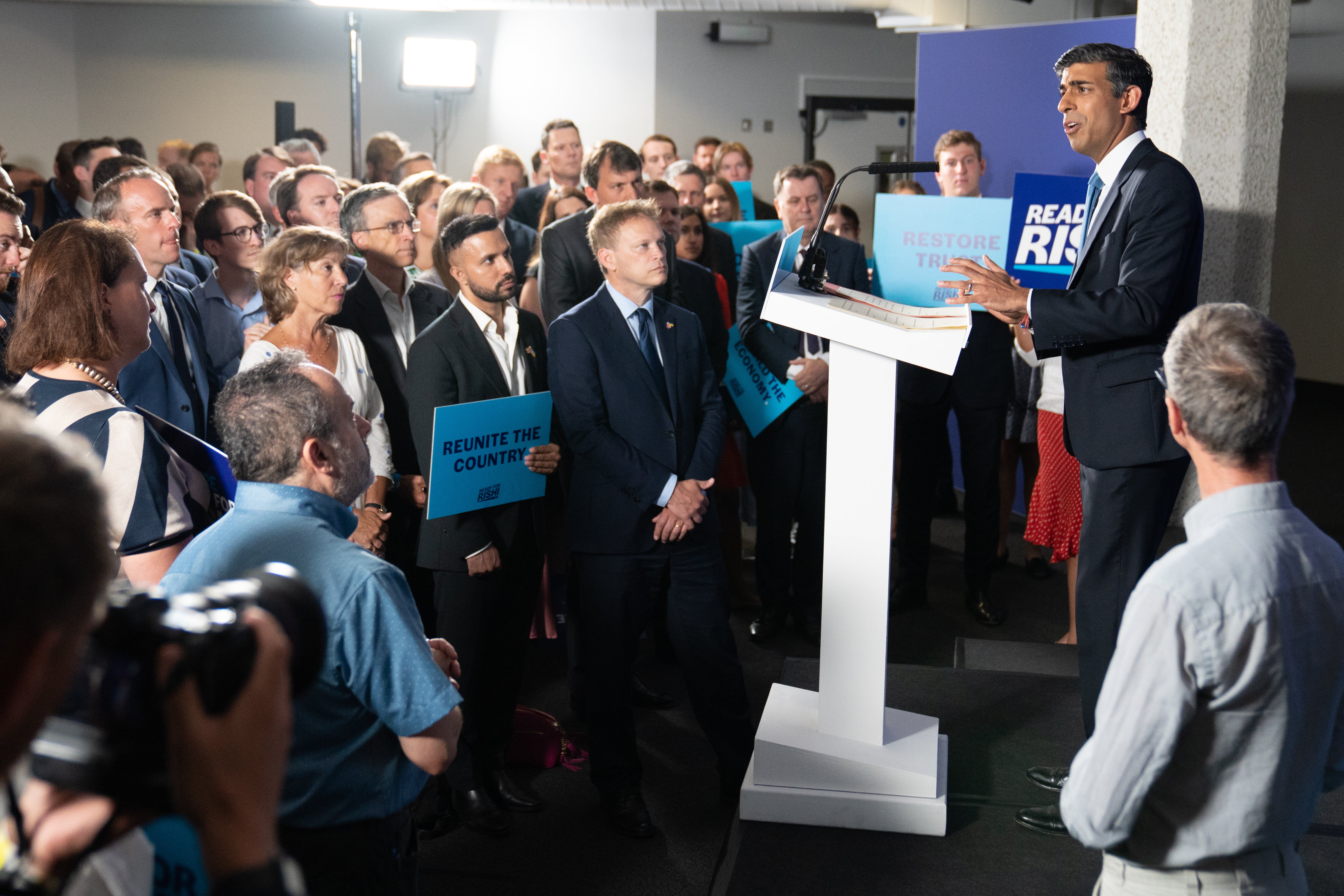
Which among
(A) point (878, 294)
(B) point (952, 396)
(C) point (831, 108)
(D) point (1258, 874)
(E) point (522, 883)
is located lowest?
(E) point (522, 883)

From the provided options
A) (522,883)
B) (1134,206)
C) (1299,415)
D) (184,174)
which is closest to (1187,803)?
(1134,206)

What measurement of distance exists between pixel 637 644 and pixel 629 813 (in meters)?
0.40

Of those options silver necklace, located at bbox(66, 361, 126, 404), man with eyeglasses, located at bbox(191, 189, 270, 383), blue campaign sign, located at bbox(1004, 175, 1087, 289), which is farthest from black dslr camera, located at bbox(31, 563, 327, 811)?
blue campaign sign, located at bbox(1004, 175, 1087, 289)

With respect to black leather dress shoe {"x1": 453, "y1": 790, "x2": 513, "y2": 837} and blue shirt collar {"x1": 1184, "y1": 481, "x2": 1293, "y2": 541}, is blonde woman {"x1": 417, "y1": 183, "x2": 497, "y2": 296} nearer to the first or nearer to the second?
black leather dress shoe {"x1": 453, "y1": 790, "x2": 513, "y2": 837}

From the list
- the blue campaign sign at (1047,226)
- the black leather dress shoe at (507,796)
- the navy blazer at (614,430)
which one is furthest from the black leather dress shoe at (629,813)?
the blue campaign sign at (1047,226)

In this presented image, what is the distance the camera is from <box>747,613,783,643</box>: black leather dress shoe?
381 centimetres

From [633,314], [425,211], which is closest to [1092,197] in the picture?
[633,314]

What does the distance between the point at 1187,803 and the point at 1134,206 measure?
1.41m

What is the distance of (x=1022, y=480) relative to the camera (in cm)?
527

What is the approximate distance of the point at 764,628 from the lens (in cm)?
384

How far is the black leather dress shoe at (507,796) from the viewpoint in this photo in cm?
270

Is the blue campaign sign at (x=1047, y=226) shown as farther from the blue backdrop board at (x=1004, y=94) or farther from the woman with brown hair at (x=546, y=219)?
the woman with brown hair at (x=546, y=219)

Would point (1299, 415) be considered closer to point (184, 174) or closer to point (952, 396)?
point (952, 396)

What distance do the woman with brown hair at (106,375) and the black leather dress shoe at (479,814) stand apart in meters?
1.10
